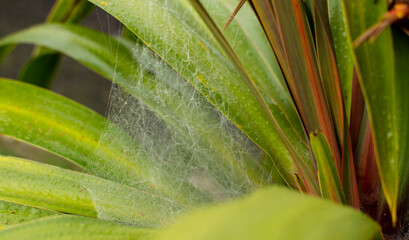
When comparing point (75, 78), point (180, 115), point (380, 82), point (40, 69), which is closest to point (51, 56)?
point (40, 69)

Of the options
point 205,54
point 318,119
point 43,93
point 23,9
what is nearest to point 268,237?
point 318,119

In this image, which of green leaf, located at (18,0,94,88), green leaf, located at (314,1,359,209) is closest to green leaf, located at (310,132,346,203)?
green leaf, located at (314,1,359,209)

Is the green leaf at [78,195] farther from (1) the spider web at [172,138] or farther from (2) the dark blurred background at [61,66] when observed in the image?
(2) the dark blurred background at [61,66]

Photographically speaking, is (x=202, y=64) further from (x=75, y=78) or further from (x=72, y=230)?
(x=75, y=78)

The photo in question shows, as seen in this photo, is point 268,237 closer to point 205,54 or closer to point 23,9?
point 205,54

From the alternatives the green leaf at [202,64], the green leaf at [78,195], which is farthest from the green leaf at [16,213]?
the green leaf at [202,64]

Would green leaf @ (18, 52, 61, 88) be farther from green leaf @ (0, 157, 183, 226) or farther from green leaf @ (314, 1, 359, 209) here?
green leaf @ (314, 1, 359, 209)
